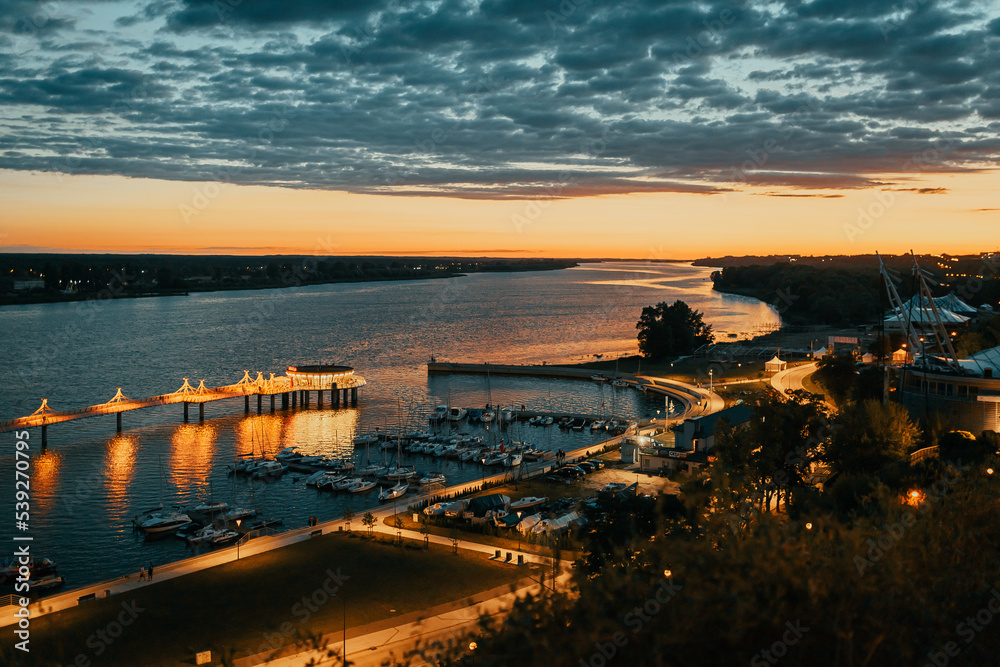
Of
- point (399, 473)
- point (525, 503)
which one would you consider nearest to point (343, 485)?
point (399, 473)

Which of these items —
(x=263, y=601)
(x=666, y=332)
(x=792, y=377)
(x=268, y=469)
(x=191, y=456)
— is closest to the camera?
(x=263, y=601)

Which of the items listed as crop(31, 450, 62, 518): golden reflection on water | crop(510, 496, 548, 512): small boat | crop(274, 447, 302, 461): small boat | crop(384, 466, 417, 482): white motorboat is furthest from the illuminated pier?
crop(510, 496, 548, 512): small boat

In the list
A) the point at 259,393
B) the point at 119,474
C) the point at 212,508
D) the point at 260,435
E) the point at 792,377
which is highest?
the point at 792,377

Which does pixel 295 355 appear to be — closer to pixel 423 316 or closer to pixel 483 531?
pixel 423 316

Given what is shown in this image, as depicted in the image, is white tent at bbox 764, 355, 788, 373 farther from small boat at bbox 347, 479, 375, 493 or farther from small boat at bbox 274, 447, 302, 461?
small boat at bbox 274, 447, 302, 461

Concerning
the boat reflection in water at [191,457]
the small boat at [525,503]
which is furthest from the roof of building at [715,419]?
the boat reflection in water at [191,457]

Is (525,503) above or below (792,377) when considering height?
below

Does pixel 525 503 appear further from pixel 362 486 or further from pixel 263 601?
pixel 263 601
